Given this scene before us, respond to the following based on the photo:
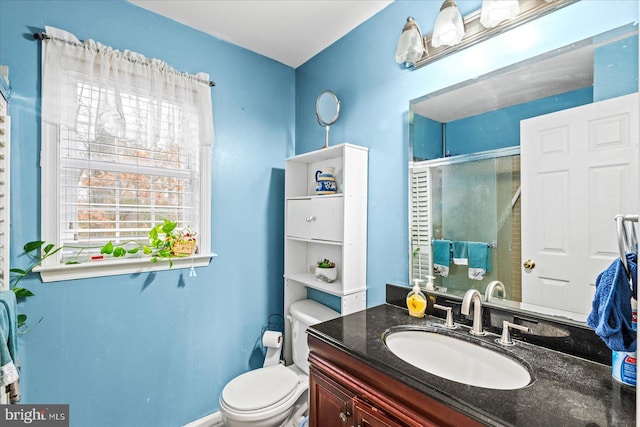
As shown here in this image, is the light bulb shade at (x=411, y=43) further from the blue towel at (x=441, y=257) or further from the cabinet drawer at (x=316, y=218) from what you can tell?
the blue towel at (x=441, y=257)

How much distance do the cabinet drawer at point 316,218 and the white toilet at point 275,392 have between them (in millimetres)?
515

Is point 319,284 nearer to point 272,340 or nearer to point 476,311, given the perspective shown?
point 272,340

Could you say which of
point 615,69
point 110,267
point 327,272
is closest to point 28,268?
point 110,267

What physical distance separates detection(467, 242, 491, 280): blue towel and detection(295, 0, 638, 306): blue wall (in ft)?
1.08

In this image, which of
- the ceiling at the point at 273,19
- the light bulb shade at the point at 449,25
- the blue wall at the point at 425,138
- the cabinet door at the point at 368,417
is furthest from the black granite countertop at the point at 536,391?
the ceiling at the point at 273,19

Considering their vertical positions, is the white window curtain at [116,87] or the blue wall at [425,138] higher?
the white window curtain at [116,87]

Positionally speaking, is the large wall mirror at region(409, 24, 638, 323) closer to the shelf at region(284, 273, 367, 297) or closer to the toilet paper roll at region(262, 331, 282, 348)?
the shelf at region(284, 273, 367, 297)

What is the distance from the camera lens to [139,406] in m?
1.65

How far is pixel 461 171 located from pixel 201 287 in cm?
162

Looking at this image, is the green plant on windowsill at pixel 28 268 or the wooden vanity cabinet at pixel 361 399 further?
the green plant on windowsill at pixel 28 268

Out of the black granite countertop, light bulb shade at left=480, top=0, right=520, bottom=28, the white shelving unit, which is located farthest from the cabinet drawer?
light bulb shade at left=480, top=0, right=520, bottom=28

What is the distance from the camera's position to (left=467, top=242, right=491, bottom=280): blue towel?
1224 millimetres

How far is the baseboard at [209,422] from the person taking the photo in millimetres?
1810

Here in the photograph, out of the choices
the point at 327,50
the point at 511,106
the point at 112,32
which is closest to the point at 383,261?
the point at 511,106
